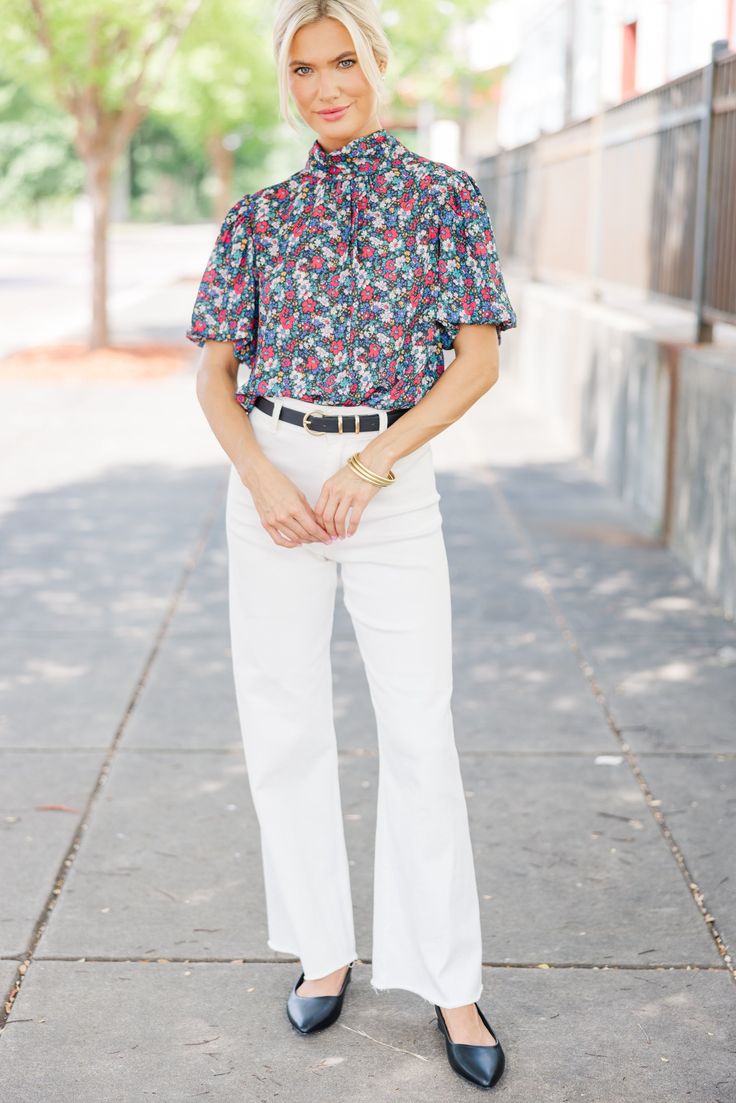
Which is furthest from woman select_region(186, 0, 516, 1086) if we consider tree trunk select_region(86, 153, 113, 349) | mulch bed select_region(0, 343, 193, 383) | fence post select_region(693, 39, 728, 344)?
tree trunk select_region(86, 153, 113, 349)

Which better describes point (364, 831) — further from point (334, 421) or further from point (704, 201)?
point (704, 201)

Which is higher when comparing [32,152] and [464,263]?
[32,152]

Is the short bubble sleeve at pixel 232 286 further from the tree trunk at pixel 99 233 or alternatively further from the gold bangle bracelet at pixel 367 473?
the tree trunk at pixel 99 233

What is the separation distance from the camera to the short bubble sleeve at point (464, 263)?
277cm

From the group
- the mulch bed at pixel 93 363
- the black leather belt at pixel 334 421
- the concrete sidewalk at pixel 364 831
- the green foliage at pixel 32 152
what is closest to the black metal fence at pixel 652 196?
the concrete sidewalk at pixel 364 831

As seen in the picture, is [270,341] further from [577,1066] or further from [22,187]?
[22,187]

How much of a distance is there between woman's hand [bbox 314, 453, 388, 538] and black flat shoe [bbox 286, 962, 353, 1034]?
1.06 metres

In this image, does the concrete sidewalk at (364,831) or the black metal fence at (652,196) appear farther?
the black metal fence at (652,196)

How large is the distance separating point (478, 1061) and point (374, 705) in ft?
2.39

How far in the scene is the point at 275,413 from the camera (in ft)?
9.35

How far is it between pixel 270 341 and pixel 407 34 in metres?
23.7

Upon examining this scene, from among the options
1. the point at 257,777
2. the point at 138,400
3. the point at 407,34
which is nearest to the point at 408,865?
the point at 257,777

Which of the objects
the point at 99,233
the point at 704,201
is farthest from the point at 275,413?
the point at 99,233

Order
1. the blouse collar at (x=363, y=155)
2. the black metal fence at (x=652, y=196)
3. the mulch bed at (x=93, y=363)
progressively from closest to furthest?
1. the blouse collar at (x=363, y=155)
2. the black metal fence at (x=652, y=196)
3. the mulch bed at (x=93, y=363)
